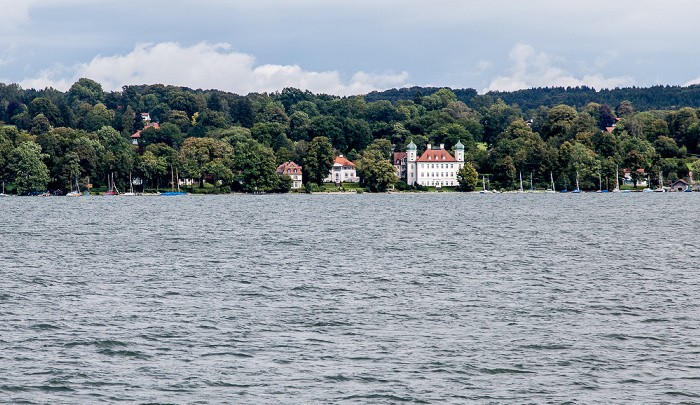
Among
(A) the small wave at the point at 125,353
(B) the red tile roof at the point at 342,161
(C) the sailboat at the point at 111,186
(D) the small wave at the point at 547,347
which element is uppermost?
(B) the red tile roof at the point at 342,161

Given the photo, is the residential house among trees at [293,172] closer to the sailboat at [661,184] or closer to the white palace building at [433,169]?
the white palace building at [433,169]

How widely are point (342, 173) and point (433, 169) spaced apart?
927 inches

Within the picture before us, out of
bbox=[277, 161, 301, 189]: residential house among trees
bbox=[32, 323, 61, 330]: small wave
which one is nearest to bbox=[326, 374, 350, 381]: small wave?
bbox=[32, 323, 61, 330]: small wave

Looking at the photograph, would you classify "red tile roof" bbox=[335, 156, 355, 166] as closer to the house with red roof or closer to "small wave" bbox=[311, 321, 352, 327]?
the house with red roof

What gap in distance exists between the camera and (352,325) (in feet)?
72.2

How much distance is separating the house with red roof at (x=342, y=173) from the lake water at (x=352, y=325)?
138m

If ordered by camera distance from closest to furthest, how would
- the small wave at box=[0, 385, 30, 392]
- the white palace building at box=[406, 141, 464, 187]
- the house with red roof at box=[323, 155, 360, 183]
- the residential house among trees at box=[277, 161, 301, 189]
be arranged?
the small wave at box=[0, 385, 30, 392]
the residential house among trees at box=[277, 161, 301, 189]
the house with red roof at box=[323, 155, 360, 183]
the white palace building at box=[406, 141, 464, 187]

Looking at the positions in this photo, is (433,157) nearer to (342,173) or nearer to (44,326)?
(342,173)

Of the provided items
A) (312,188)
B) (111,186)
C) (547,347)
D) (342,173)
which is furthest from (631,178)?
(547,347)

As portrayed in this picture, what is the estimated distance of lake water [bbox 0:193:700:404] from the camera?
16141 mm

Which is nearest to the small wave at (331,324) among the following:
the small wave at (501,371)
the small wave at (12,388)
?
the small wave at (501,371)

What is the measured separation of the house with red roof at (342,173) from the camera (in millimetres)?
184200

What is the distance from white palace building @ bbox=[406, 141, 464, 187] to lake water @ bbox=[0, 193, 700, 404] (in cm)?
13900

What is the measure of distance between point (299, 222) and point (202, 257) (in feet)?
102
